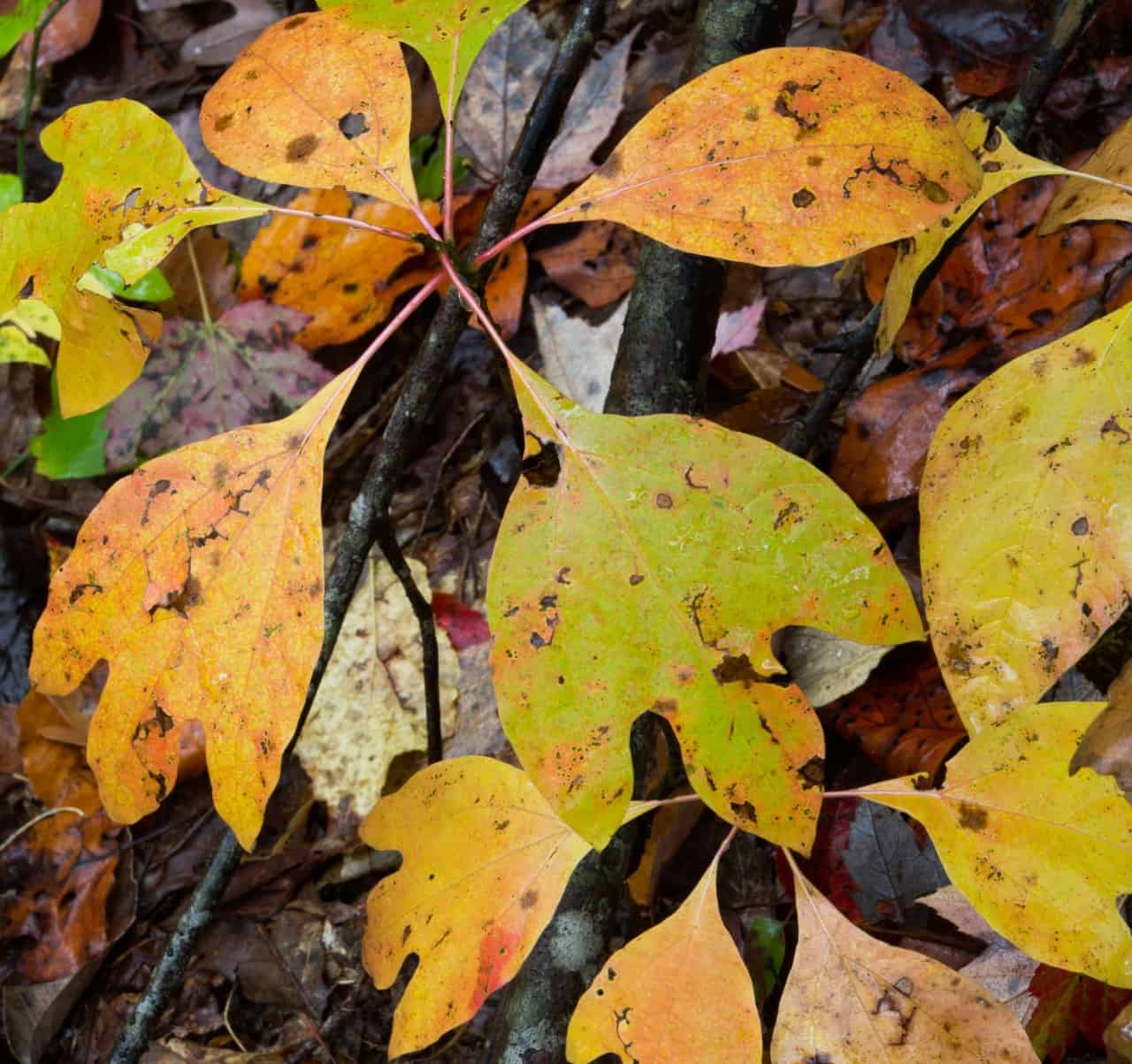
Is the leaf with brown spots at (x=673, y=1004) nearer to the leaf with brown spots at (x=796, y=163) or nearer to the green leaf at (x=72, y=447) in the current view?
the leaf with brown spots at (x=796, y=163)

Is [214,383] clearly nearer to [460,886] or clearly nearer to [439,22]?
[439,22]

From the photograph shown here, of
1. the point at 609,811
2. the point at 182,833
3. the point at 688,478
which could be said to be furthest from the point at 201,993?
the point at 688,478

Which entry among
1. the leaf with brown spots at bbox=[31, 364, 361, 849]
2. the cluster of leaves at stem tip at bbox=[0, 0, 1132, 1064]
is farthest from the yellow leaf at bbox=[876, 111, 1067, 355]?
the leaf with brown spots at bbox=[31, 364, 361, 849]

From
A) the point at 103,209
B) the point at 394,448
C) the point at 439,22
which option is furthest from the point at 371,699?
the point at 439,22

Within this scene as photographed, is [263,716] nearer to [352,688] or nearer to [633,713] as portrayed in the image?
[633,713]

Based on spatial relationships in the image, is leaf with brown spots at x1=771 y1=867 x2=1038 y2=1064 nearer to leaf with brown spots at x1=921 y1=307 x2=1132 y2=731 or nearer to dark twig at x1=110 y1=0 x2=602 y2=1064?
leaf with brown spots at x1=921 y1=307 x2=1132 y2=731

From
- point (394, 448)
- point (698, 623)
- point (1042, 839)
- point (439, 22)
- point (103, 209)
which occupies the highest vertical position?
point (439, 22)
